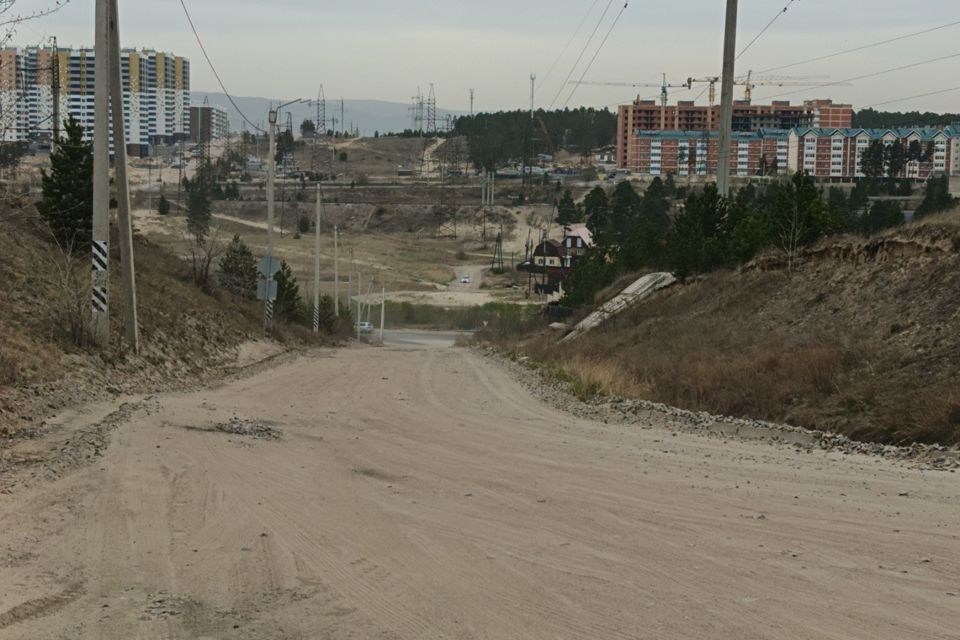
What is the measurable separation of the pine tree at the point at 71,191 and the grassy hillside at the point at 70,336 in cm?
76

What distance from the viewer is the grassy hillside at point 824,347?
1664 centimetres

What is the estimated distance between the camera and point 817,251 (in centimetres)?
3161

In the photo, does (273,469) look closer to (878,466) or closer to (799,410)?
(878,466)

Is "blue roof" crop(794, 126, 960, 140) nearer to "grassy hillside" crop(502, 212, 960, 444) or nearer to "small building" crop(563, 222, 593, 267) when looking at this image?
"small building" crop(563, 222, 593, 267)

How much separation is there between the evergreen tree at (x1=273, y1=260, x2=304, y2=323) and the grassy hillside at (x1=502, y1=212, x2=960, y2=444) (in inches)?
932

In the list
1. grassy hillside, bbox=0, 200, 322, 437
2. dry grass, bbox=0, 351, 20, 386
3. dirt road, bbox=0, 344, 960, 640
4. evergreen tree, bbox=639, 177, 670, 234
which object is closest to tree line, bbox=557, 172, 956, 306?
grassy hillside, bbox=0, 200, 322, 437

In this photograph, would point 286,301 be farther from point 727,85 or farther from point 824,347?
point 824,347

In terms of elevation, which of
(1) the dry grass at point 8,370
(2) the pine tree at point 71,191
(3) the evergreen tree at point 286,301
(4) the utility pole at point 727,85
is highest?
(4) the utility pole at point 727,85

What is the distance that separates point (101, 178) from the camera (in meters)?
24.1

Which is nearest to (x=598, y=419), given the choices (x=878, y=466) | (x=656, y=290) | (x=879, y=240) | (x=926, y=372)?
(x=926, y=372)

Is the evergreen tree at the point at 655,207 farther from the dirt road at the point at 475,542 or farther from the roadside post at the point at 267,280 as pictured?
the dirt road at the point at 475,542

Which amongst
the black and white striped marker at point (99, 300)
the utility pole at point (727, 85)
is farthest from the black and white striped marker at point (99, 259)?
the utility pole at point (727, 85)

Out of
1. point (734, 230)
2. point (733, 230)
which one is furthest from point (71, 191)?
point (733, 230)

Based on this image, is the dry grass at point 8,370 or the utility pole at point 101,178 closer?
the dry grass at point 8,370
